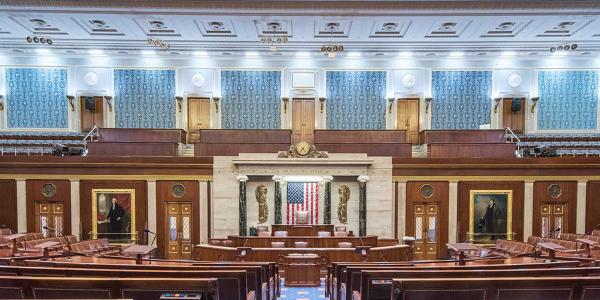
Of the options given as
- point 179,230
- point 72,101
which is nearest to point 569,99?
point 179,230

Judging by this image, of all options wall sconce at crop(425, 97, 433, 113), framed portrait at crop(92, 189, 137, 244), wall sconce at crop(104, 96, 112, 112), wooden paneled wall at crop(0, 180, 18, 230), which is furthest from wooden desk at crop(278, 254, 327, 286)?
wall sconce at crop(104, 96, 112, 112)

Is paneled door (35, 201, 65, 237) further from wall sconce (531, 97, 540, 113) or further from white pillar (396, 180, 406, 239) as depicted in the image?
wall sconce (531, 97, 540, 113)

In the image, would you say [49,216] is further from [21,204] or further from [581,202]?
[581,202]

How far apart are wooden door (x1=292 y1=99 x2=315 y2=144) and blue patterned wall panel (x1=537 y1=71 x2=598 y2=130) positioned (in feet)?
32.5

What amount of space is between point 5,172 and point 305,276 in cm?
1074

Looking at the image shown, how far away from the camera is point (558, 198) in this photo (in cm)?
1186

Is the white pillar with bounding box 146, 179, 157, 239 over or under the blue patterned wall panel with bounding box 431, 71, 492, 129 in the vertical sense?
under

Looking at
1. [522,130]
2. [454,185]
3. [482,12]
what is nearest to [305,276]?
[454,185]

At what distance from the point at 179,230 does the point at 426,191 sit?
8419 millimetres

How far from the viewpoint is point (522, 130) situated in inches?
607

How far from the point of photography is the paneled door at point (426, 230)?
11.9 m

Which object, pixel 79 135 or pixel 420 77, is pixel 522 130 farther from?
A: pixel 79 135

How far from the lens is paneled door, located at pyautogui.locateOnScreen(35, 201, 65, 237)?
38.8 ft

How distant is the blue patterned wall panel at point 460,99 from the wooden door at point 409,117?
755 mm
